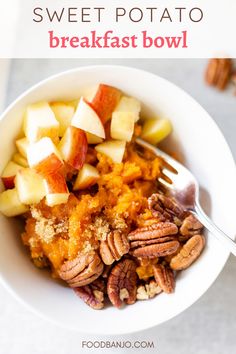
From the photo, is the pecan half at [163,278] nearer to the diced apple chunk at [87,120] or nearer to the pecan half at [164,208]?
the pecan half at [164,208]

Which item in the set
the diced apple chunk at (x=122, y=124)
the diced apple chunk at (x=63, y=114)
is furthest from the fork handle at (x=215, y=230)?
the diced apple chunk at (x=63, y=114)

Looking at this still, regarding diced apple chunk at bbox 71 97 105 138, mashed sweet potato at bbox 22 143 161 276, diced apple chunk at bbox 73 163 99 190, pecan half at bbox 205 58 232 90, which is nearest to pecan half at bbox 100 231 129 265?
mashed sweet potato at bbox 22 143 161 276

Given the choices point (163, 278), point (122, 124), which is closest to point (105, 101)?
point (122, 124)

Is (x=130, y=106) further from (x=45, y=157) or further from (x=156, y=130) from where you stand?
(x=45, y=157)

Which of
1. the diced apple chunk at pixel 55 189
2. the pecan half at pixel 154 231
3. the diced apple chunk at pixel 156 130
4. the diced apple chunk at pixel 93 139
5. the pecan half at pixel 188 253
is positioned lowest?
the pecan half at pixel 188 253

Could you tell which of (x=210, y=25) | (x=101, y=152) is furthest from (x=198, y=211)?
(x=210, y=25)

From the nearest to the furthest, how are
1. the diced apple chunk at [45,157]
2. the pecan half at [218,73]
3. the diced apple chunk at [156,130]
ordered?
the diced apple chunk at [45,157] → the diced apple chunk at [156,130] → the pecan half at [218,73]
